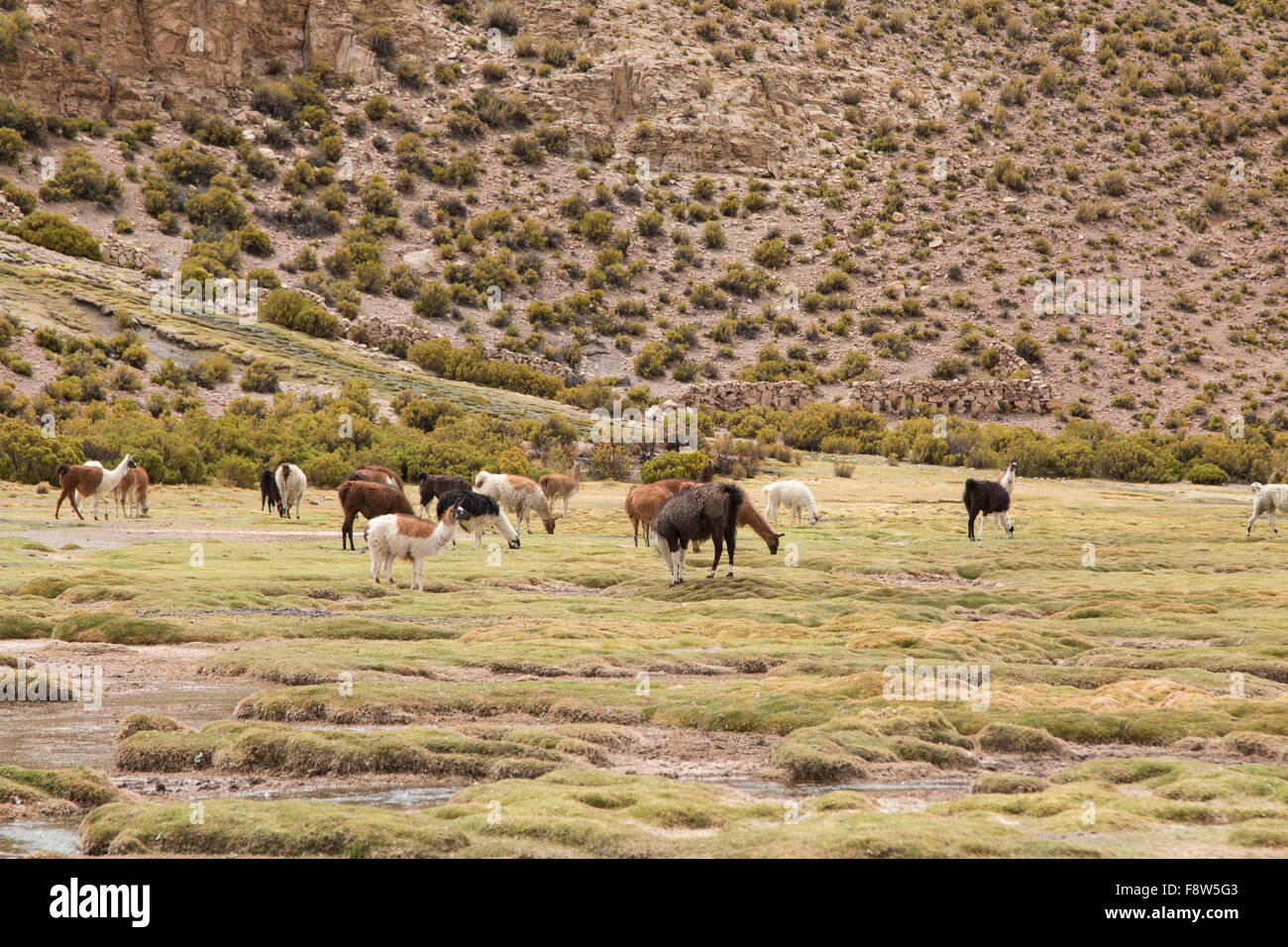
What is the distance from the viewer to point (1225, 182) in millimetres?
85562

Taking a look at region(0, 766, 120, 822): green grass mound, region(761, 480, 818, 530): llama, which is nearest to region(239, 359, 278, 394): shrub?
region(761, 480, 818, 530): llama

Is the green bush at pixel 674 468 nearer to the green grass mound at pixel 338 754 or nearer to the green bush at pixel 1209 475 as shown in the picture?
the green bush at pixel 1209 475

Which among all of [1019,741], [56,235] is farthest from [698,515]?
[56,235]

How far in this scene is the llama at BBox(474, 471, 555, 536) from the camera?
25984 millimetres

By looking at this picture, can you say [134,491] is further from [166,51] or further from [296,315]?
[166,51]

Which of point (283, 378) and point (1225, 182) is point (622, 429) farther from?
point (1225, 182)

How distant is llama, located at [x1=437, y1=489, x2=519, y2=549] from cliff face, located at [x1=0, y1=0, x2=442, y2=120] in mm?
64581

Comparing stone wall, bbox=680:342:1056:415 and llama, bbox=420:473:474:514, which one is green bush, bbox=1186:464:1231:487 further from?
llama, bbox=420:473:474:514

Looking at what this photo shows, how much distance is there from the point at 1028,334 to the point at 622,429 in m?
37.8

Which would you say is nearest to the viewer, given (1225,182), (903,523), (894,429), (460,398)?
(903,523)

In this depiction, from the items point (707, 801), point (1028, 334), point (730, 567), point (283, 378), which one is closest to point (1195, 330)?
point (1028, 334)

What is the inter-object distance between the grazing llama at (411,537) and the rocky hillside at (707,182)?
44157mm

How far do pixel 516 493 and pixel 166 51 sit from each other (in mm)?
65045
